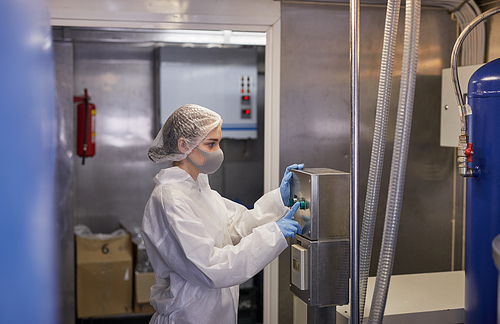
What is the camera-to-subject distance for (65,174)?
292 centimetres

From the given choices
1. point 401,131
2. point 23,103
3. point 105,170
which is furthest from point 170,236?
point 105,170

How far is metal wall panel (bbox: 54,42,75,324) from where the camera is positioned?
2.83m

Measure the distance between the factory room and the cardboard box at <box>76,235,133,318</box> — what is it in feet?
0.04

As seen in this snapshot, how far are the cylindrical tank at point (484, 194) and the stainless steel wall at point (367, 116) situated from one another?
1103 mm

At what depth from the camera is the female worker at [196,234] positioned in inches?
55.2

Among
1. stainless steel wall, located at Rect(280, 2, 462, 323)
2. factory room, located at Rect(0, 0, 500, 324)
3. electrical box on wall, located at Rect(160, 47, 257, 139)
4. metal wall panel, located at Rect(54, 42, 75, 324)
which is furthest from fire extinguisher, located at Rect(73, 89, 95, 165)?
stainless steel wall, located at Rect(280, 2, 462, 323)

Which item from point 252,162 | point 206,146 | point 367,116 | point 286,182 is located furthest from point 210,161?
point 252,162

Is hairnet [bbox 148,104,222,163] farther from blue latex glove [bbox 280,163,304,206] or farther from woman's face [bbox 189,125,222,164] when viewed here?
blue latex glove [bbox 280,163,304,206]

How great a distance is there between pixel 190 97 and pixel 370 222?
224 centimetres

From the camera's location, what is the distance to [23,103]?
102cm

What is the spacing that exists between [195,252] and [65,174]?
187 cm

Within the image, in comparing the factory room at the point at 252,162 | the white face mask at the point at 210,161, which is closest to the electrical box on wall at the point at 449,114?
the factory room at the point at 252,162

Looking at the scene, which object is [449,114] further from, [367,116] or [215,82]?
[215,82]

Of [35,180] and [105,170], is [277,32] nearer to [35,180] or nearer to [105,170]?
[35,180]
